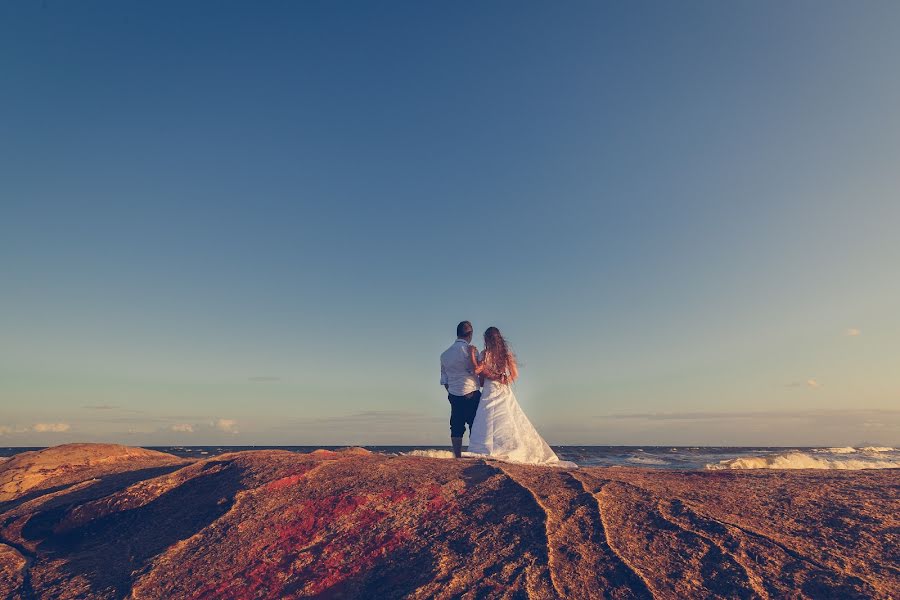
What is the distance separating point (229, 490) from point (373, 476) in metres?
1.73

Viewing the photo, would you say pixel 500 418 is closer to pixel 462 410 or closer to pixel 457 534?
pixel 462 410

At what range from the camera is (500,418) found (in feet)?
29.4

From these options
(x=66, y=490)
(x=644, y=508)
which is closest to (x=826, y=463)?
(x=644, y=508)

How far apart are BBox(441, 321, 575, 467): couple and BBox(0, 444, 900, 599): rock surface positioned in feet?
7.17

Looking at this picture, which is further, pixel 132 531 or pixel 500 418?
pixel 500 418

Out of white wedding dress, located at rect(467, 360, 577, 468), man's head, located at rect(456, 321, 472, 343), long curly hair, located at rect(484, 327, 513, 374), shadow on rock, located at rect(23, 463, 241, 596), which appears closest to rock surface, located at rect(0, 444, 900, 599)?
shadow on rock, located at rect(23, 463, 241, 596)

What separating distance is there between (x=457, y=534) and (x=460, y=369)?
16.6 feet

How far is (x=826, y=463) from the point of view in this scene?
40.6 feet

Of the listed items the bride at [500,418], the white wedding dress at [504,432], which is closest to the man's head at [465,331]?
the bride at [500,418]

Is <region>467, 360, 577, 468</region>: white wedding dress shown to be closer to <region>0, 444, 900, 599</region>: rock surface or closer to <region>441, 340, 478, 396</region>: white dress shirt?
<region>441, 340, 478, 396</region>: white dress shirt

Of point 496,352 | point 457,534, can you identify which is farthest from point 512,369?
point 457,534

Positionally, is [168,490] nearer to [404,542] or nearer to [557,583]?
[404,542]

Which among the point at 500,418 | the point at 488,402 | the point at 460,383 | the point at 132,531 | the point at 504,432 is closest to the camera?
the point at 132,531

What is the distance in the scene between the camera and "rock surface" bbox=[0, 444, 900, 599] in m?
3.71
